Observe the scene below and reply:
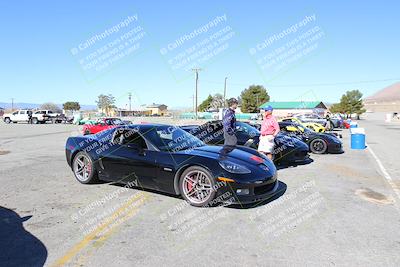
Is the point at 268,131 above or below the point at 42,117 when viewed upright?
below

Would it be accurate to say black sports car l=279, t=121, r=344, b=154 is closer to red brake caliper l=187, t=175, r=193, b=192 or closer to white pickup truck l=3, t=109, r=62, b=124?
red brake caliper l=187, t=175, r=193, b=192

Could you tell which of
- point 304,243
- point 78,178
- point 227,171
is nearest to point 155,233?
point 227,171

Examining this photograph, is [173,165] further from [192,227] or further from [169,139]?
[192,227]

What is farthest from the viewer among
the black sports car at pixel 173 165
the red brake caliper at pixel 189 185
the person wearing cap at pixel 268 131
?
the person wearing cap at pixel 268 131

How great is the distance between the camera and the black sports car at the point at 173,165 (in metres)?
5.04

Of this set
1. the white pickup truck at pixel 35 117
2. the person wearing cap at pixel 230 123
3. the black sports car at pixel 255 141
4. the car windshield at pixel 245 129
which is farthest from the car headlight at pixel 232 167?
the white pickup truck at pixel 35 117

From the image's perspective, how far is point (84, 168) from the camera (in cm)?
673

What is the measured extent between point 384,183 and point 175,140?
14.9 ft

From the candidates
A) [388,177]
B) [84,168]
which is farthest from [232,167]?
[388,177]

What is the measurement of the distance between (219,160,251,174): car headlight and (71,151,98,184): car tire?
279cm

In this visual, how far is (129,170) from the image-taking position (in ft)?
19.5

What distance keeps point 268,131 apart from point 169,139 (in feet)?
7.97

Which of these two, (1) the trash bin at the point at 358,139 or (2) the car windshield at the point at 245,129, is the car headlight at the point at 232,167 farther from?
(1) the trash bin at the point at 358,139

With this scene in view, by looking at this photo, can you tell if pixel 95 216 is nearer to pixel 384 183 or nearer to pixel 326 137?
pixel 384 183
